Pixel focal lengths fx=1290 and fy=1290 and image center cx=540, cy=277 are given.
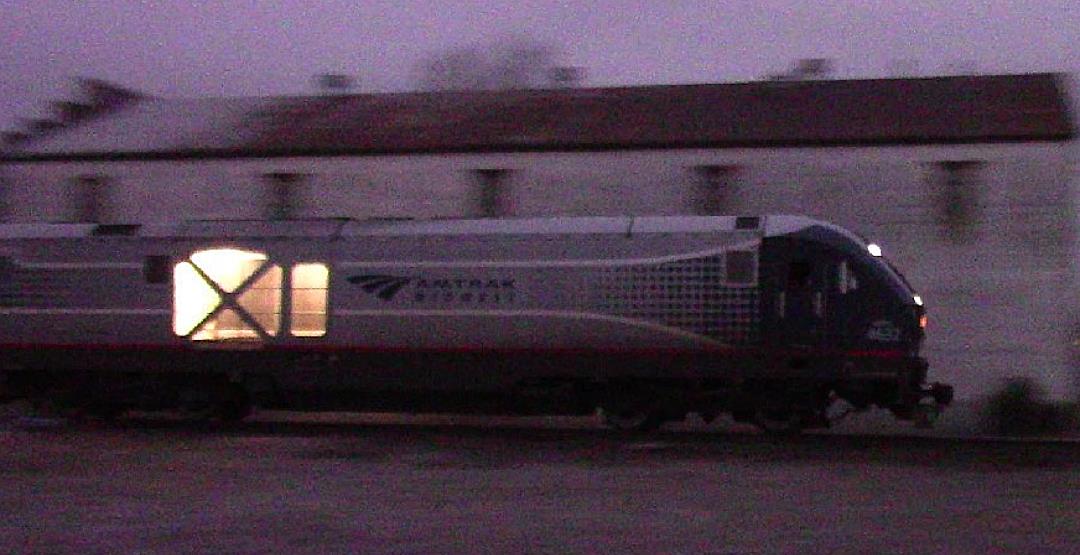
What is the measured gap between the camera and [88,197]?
2903 centimetres

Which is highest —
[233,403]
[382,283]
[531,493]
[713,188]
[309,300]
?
[713,188]

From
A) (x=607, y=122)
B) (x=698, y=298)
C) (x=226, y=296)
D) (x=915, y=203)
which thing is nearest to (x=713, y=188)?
(x=607, y=122)

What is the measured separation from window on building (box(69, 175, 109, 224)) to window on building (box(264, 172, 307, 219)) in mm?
3989

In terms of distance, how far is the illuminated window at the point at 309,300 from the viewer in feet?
60.8

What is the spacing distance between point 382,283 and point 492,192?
29.7ft

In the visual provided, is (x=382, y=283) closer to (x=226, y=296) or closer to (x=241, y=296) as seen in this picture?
(x=241, y=296)

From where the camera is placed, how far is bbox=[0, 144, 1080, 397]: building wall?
24812 millimetres

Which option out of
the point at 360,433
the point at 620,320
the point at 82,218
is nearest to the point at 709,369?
the point at 620,320

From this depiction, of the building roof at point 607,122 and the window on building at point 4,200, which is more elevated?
the building roof at point 607,122

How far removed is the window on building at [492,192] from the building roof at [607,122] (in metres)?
0.63

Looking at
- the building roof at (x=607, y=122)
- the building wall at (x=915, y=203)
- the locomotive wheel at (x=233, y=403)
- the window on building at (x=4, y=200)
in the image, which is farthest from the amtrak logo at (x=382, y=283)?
the window on building at (x=4, y=200)

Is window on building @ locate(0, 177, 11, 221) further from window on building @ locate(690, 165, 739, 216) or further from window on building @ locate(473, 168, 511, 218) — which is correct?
window on building @ locate(690, 165, 739, 216)

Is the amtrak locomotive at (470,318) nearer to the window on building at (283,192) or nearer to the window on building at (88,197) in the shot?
the window on building at (283,192)

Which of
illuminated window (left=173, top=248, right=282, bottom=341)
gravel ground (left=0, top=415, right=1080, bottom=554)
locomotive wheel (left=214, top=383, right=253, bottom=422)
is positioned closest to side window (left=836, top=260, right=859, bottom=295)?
gravel ground (left=0, top=415, right=1080, bottom=554)
